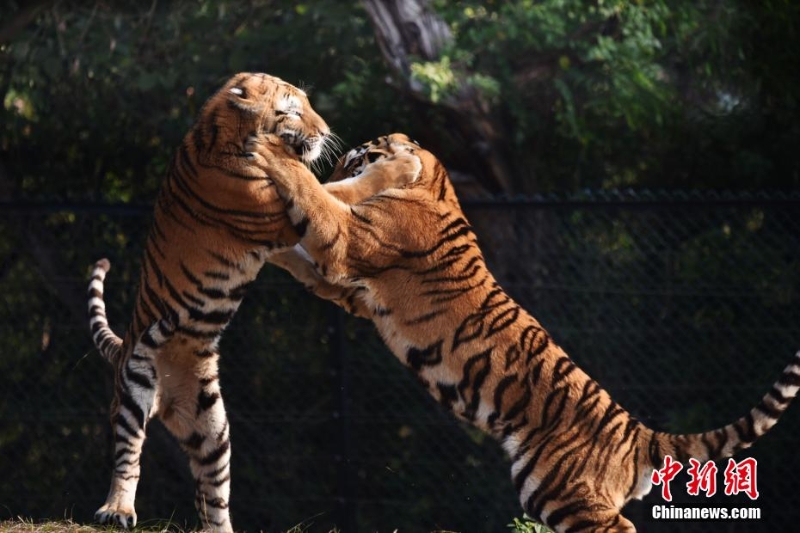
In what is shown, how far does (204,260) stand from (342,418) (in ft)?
6.41

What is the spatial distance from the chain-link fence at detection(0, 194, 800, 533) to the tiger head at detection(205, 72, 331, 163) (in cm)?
185

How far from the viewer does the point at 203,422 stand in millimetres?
4109

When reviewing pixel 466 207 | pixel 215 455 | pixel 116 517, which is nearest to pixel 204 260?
pixel 215 455

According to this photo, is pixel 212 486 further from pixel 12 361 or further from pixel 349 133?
pixel 349 133

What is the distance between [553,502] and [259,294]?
2.98 m

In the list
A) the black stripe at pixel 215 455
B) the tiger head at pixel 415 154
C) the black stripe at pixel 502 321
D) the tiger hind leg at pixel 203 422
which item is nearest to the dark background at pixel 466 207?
the tiger hind leg at pixel 203 422

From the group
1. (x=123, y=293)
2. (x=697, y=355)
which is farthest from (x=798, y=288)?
(x=123, y=293)

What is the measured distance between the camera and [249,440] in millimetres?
6430

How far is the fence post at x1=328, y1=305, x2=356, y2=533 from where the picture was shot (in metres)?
5.60

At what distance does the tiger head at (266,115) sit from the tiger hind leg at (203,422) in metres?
0.77

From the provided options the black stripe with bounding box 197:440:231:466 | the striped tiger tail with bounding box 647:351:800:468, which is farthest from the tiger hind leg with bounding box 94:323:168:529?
the striped tiger tail with bounding box 647:351:800:468

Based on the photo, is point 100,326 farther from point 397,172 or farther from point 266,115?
point 397,172

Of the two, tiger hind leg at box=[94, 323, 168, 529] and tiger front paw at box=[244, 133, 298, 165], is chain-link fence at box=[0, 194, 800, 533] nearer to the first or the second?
tiger hind leg at box=[94, 323, 168, 529]

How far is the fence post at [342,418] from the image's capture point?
18.4 ft
